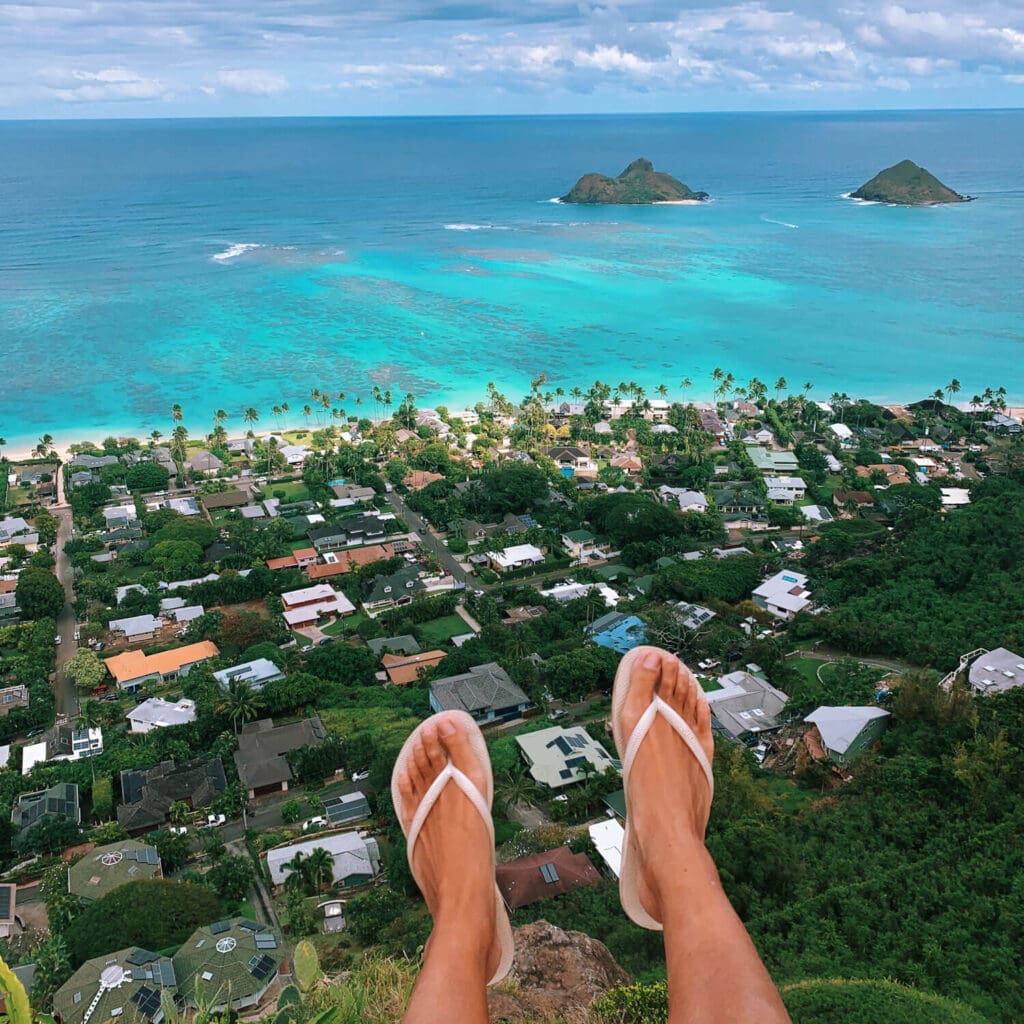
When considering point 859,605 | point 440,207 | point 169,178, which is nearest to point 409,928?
point 859,605

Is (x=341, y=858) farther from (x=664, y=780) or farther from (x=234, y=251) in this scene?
(x=234, y=251)

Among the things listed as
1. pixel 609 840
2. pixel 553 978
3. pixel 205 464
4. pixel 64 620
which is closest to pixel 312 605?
pixel 64 620

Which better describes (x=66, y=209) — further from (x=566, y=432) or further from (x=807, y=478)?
(x=807, y=478)

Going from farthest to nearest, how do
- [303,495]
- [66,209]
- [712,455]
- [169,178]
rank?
[169,178], [66,209], [712,455], [303,495]

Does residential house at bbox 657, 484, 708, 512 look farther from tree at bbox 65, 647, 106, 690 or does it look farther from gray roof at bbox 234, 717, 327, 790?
tree at bbox 65, 647, 106, 690

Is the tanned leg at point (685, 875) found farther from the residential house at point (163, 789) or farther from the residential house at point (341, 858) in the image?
the residential house at point (163, 789)

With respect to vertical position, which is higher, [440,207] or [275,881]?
[440,207]
